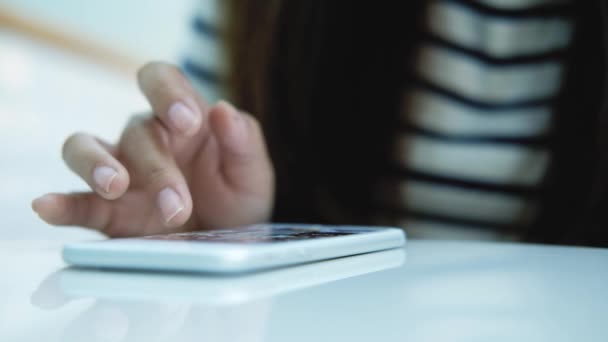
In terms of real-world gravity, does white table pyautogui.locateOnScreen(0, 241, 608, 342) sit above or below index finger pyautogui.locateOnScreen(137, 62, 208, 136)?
below

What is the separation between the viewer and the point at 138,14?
1.33m

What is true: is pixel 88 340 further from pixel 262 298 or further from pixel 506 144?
pixel 506 144

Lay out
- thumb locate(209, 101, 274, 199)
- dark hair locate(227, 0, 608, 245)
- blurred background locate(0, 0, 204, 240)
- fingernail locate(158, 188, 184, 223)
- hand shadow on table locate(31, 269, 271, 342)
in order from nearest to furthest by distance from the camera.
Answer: hand shadow on table locate(31, 269, 271, 342), fingernail locate(158, 188, 184, 223), thumb locate(209, 101, 274, 199), dark hair locate(227, 0, 608, 245), blurred background locate(0, 0, 204, 240)

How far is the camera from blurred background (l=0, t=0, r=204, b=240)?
1021 millimetres

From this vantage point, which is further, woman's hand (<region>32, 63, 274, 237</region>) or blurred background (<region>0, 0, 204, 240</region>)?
blurred background (<region>0, 0, 204, 240</region>)

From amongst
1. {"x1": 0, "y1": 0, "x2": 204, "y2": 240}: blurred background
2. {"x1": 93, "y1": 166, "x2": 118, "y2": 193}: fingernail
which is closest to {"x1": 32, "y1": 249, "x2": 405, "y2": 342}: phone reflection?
{"x1": 93, "y1": 166, "x2": 118, "y2": 193}: fingernail

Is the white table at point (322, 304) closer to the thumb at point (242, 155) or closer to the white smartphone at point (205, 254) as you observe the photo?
the white smartphone at point (205, 254)

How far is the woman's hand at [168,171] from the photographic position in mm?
446

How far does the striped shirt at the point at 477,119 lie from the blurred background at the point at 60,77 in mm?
452

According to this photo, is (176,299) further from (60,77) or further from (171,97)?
(60,77)

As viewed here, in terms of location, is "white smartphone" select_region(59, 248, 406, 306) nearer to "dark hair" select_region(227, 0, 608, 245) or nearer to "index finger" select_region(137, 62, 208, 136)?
"index finger" select_region(137, 62, 208, 136)

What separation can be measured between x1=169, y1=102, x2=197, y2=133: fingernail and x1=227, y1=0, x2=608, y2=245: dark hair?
0.34m

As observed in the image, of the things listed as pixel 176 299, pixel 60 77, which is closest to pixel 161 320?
pixel 176 299

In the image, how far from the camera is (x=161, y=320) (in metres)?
0.20
